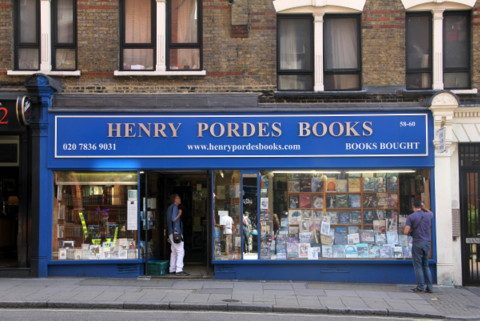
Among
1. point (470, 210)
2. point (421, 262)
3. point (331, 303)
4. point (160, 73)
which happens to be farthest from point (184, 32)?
point (470, 210)

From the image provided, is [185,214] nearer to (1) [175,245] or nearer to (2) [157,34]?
(1) [175,245]

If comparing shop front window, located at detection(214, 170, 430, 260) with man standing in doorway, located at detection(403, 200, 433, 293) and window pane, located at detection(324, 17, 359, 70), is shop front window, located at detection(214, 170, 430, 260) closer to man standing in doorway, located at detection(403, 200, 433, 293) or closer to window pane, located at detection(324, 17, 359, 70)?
man standing in doorway, located at detection(403, 200, 433, 293)

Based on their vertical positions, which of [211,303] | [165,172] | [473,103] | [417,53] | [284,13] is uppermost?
[284,13]

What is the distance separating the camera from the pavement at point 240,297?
10891 millimetres

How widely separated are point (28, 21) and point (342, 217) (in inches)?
343

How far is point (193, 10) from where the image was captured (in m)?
14.6

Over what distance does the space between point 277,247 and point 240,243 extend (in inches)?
34.8

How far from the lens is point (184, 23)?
47.7 ft

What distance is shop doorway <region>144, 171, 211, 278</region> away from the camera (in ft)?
47.8

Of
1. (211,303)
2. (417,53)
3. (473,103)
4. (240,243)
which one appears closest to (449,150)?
(473,103)

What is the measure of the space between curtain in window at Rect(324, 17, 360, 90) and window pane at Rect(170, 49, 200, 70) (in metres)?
3.07

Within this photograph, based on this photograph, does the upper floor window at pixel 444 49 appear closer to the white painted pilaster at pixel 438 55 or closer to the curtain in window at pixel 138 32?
the white painted pilaster at pixel 438 55

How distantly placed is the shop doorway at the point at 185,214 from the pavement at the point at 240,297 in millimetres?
1294

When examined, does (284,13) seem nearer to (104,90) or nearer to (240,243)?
(104,90)
